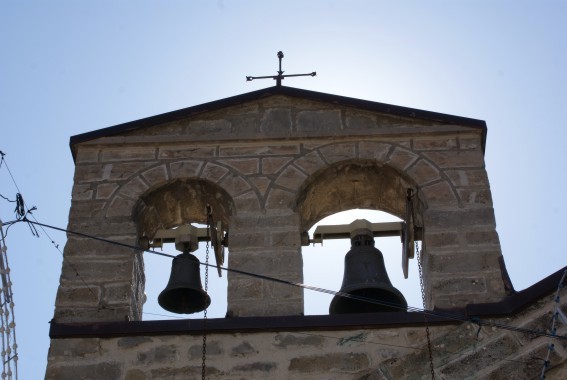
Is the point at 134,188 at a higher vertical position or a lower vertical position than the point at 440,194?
higher

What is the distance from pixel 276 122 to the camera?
10398 mm

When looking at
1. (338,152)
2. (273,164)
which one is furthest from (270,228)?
(338,152)

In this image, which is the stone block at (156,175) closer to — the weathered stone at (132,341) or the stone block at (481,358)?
the weathered stone at (132,341)

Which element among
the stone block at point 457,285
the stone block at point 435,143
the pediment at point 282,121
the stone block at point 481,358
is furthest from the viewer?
the pediment at point 282,121

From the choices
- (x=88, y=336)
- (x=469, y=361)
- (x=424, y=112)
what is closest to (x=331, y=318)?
(x=469, y=361)

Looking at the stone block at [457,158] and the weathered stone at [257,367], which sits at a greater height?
the stone block at [457,158]

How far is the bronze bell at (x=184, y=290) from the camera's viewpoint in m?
9.31

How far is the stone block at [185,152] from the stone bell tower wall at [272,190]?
0.01 m

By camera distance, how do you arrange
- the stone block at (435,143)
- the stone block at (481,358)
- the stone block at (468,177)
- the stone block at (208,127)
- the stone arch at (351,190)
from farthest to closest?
the stone block at (208,127) → the stone block at (435,143) → the stone arch at (351,190) → the stone block at (468,177) → the stone block at (481,358)

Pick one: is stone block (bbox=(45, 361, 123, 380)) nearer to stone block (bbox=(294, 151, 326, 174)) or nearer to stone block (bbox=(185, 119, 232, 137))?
stone block (bbox=(294, 151, 326, 174))

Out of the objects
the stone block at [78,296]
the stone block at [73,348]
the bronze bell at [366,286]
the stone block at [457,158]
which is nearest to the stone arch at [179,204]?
the stone block at [78,296]

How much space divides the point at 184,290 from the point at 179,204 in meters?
0.95

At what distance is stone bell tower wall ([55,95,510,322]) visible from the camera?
356 inches

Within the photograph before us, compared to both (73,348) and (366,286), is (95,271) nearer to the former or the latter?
(73,348)
